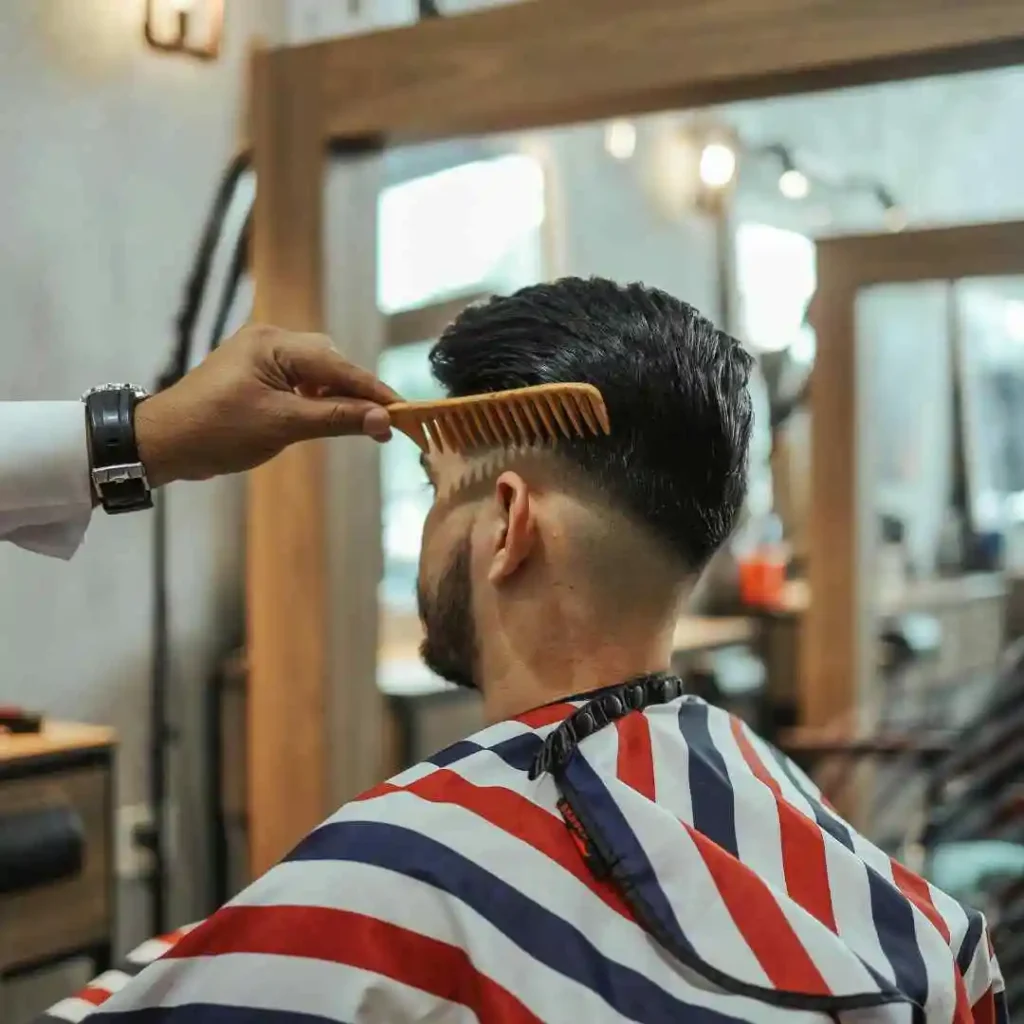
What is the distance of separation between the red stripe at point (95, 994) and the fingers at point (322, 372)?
1.89ft

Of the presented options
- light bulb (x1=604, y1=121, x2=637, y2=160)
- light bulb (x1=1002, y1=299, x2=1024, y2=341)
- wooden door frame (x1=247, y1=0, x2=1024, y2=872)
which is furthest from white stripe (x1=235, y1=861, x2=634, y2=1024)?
light bulb (x1=1002, y1=299, x2=1024, y2=341)

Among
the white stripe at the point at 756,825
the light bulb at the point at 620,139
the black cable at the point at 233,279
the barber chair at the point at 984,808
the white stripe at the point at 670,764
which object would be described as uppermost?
the light bulb at the point at 620,139

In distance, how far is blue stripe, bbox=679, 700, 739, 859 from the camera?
1.04 metres

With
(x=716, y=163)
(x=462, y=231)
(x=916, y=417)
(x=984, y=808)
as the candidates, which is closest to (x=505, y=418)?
(x=984, y=808)

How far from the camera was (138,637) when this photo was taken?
2627 mm

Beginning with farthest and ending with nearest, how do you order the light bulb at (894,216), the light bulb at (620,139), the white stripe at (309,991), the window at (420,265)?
the light bulb at (894,216)
the light bulb at (620,139)
the window at (420,265)
the white stripe at (309,991)

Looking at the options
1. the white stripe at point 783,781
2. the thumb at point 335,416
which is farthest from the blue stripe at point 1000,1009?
the thumb at point 335,416

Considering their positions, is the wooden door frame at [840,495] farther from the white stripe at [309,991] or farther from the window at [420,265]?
Result: the white stripe at [309,991]

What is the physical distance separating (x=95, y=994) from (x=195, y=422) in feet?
1.73

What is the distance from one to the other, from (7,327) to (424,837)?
166cm

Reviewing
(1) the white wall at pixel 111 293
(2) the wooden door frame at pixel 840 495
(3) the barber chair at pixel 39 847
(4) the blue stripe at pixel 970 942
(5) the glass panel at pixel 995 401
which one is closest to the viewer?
(4) the blue stripe at pixel 970 942

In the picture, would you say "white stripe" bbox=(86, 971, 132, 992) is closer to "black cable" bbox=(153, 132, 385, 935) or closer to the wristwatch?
the wristwatch

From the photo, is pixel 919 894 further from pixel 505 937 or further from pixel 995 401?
pixel 995 401

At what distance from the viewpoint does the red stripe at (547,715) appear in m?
1.11
